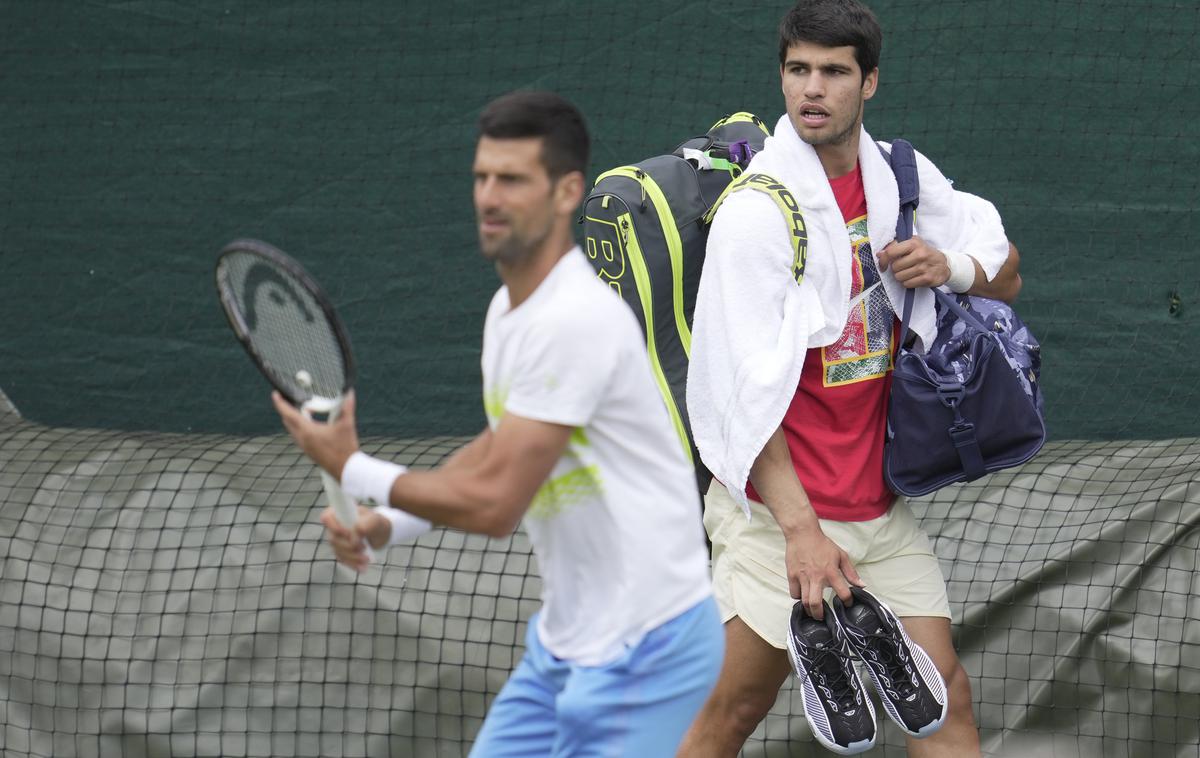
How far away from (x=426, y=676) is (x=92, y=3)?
291 cm

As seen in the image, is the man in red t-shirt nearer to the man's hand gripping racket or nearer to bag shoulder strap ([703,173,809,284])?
bag shoulder strap ([703,173,809,284])

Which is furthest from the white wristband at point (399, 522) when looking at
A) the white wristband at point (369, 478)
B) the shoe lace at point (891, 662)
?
the shoe lace at point (891, 662)

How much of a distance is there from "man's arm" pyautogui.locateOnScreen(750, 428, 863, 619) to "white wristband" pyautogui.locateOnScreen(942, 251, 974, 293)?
0.56 meters

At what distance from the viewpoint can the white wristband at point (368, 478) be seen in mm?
2396

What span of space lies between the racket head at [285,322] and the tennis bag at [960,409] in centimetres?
140

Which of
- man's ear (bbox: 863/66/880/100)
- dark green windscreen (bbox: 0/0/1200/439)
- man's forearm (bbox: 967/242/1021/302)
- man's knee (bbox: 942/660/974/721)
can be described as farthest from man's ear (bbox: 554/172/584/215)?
dark green windscreen (bbox: 0/0/1200/439)

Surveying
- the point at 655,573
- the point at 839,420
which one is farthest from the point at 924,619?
the point at 655,573

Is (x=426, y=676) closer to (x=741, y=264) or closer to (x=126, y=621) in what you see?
(x=126, y=621)

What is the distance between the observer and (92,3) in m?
5.90

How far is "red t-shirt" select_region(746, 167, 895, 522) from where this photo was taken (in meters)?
3.49

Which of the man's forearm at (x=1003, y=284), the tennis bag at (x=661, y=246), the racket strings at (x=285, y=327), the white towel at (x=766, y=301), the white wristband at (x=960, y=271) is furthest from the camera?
the tennis bag at (x=661, y=246)

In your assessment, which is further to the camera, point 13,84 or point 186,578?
point 13,84

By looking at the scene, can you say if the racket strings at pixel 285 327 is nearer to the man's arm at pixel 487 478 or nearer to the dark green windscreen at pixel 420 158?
the man's arm at pixel 487 478

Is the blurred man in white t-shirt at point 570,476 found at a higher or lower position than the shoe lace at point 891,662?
higher
